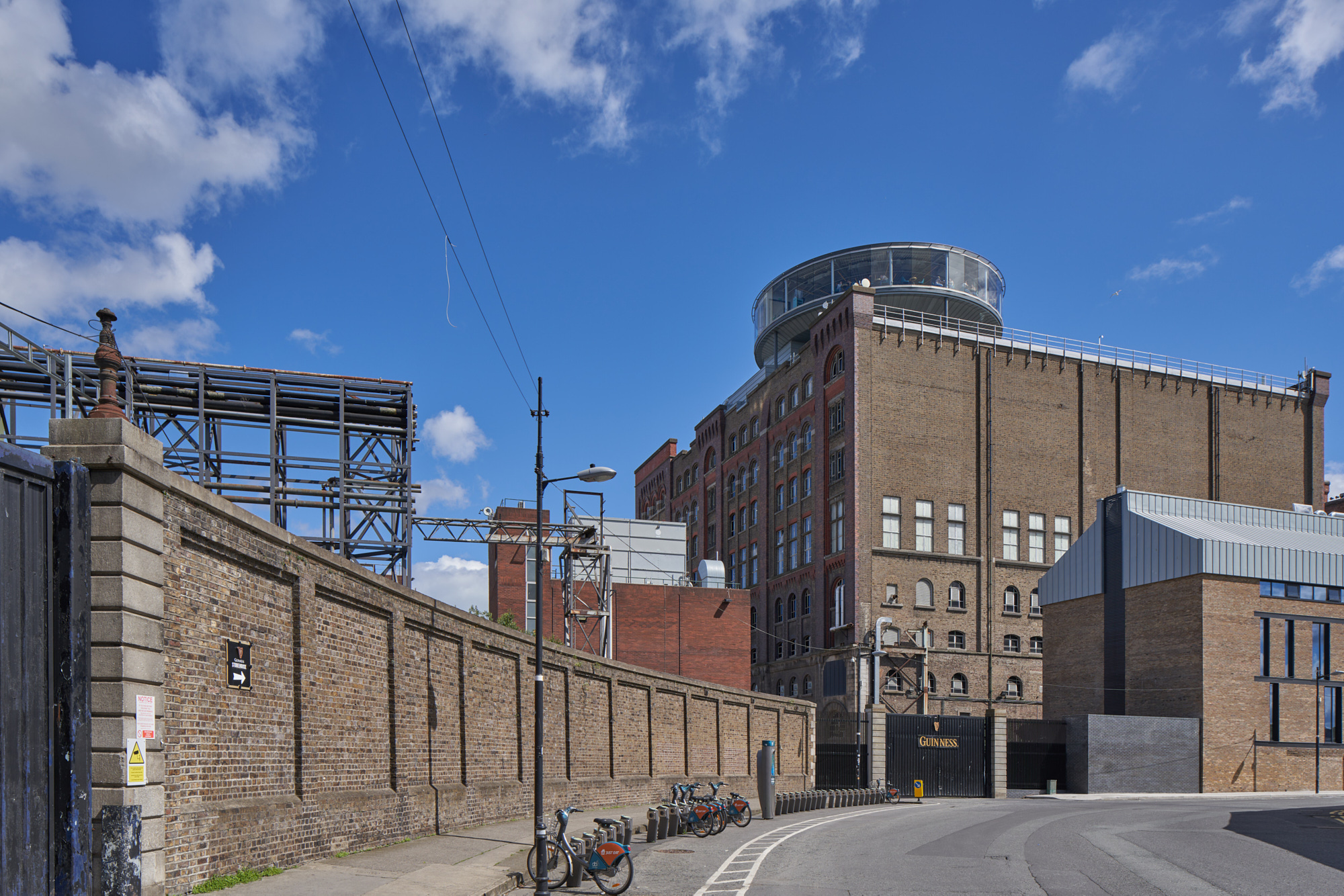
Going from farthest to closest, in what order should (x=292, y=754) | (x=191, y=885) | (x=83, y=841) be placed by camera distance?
(x=292, y=754) → (x=191, y=885) → (x=83, y=841)

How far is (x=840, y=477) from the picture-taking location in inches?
2424

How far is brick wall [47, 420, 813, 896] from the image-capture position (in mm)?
10617

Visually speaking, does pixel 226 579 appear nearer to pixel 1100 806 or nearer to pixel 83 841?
pixel 83 841

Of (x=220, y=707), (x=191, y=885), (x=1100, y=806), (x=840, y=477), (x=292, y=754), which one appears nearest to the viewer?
(x=191, y=885)

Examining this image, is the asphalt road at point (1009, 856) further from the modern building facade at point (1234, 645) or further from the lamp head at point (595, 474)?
the modern building facade at point (1234, 645)

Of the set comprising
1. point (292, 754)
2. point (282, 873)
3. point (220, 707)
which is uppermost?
point (220, 707)

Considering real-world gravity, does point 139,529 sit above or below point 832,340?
below

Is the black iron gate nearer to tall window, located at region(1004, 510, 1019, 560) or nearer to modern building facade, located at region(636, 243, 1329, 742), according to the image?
modern building facade, located at region(636, 243, 1329, 742)

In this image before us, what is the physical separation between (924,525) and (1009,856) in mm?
42119

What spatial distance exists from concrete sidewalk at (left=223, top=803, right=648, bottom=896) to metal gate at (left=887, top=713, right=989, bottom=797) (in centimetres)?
2913

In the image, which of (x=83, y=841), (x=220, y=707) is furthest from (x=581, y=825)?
(x=83, y=841)

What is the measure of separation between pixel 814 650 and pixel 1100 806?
2630 cm

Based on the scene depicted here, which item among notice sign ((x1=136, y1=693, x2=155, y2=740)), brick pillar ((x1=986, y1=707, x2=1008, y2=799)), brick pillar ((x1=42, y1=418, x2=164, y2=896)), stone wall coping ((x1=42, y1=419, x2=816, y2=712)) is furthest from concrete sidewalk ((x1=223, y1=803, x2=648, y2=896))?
brick pillar ((x1=986, y1=707, x2=1008, y2=799))

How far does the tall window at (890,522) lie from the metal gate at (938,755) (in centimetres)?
1516
